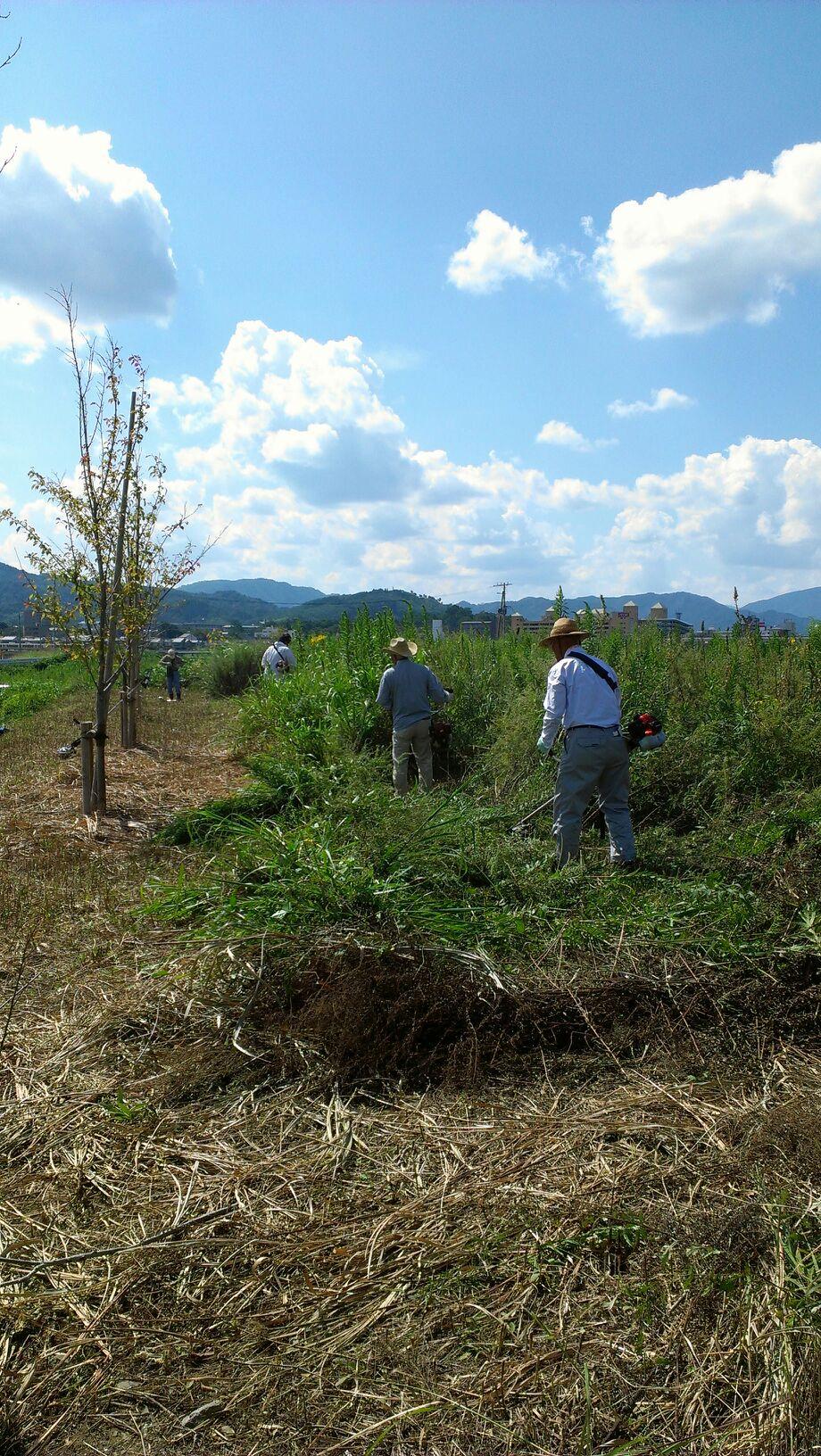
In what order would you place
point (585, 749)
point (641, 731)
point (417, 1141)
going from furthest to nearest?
point (641, 731) < point (585, 749) < point (417, 1141)

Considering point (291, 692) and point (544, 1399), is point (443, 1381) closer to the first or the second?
point (544, 1399)

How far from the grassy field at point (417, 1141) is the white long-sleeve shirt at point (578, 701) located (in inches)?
34.5

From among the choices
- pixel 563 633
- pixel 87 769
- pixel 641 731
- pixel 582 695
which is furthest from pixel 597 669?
pixel 87 769

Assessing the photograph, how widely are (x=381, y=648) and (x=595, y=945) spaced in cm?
758

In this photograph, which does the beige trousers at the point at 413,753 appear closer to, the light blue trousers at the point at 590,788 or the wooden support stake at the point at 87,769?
the light blue trousers at the point at 590,788

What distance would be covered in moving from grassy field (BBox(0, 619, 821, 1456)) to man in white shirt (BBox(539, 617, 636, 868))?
28 cm

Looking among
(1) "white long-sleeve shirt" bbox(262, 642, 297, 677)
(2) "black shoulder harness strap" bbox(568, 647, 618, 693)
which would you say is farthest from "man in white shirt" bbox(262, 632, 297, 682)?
(2) "black shoulder harness strap" bbox(568, 647, 618, 693)

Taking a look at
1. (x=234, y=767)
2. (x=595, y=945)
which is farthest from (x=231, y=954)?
(x=234, y=767)

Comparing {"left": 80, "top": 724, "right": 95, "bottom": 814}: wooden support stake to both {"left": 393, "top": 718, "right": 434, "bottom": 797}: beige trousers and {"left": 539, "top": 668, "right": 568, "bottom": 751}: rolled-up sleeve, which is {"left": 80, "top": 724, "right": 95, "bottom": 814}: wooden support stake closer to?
{"left": 393, "top": 718, "right": 434, "bottom": 797}: beige trousers

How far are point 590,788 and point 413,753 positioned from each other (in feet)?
9.32

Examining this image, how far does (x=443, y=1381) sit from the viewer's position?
7.22 ft

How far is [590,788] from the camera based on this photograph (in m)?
6.07

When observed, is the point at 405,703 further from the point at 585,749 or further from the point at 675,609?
the point at 675,609

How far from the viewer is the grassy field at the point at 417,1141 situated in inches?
86.2
